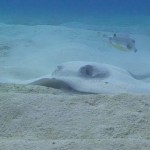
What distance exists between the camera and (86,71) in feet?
15.3

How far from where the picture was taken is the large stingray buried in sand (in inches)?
164

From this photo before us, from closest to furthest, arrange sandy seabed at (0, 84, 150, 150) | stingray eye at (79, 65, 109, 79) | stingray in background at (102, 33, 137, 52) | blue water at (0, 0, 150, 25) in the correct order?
sandy seabed at (0, 84, 150, 150) < stingray eye at (79, 65, 109, 79) < stingray in background at (102, 33, 137, 52) < blue water at (0, 0, 150, 25)

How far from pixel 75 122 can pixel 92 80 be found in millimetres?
1472

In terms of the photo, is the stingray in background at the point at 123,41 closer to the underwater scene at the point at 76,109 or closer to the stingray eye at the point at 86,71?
the underwater scene at the point at 76,109

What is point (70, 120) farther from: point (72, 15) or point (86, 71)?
point (72, 15)

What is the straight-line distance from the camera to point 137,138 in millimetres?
2701

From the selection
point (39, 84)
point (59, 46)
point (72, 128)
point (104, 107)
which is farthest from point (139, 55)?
point (72, 128)

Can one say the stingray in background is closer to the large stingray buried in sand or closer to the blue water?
the large stingray buried in sand

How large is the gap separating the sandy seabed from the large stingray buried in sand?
0.46 meters

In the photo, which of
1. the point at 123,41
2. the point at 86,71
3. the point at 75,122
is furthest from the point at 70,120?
the point at 123,41

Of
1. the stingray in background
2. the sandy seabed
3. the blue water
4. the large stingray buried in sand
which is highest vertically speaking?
the blue water

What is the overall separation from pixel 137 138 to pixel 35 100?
128cm

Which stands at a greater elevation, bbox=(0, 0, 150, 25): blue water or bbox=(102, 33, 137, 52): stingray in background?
bbox=(0, 0, 150, 25): blue water

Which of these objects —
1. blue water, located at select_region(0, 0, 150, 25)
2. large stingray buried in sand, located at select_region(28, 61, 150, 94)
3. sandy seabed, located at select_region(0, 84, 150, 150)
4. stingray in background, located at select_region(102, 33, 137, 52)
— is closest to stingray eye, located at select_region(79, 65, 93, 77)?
large stingray buried in sand, located at select_region(28, 61, 150, 94)
